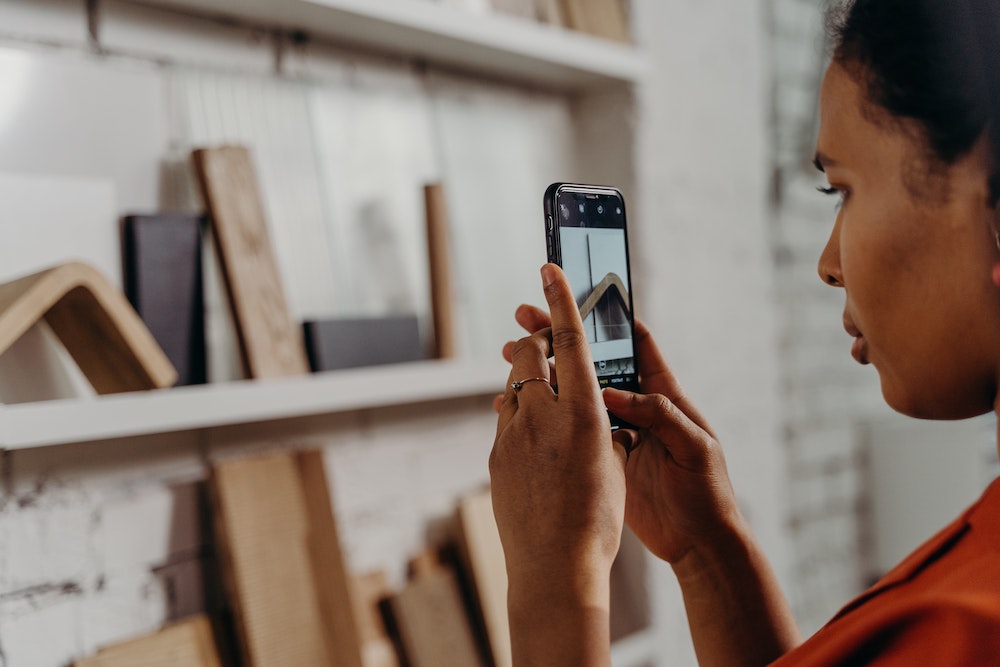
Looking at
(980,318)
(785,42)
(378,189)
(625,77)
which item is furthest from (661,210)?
(980,318)

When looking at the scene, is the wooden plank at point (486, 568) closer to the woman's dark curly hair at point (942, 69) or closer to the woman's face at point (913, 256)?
the woman's face at point (913, 256)

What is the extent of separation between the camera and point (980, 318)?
0.65m

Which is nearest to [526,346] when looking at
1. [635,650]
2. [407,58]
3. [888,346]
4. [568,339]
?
[568,339]

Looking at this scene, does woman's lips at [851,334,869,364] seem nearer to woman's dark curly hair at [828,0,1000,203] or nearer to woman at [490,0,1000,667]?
woman at [490,0,1000,667]

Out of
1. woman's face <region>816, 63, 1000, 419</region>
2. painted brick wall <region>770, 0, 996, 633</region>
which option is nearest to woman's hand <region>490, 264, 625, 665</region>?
woman's face <region>816, 63, 1000, 419</region>

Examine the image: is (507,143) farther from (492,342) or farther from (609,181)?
(492,342)

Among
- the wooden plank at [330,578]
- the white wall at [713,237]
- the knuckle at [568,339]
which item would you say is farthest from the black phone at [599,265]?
the white wall at [713,237]

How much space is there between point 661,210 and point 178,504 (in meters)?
0.93

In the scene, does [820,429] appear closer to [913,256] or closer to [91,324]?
[913,256]

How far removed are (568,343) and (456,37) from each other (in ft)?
2.21

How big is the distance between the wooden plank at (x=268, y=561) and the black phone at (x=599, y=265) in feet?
1.60

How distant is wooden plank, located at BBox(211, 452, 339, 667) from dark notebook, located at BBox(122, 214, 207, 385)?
15cm

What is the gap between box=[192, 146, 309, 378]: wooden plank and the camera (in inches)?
40.3

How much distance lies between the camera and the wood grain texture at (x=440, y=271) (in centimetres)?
125
